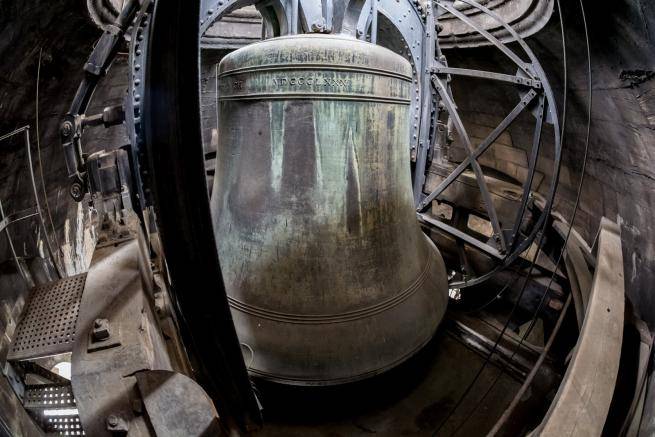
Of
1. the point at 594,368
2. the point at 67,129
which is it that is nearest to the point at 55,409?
the point at 67,129

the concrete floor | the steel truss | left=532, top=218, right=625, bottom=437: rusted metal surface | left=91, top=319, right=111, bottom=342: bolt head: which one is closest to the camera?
Result: left=91, top=319, right=111, bottom=342: bolt head

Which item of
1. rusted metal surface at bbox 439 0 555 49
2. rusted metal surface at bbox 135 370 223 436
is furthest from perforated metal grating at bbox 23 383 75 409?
rusted metal surface at bbox 439 0 555 49

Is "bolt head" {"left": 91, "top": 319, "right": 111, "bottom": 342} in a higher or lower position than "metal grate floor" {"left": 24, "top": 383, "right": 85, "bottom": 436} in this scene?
higher

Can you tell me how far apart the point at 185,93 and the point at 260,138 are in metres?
0.77

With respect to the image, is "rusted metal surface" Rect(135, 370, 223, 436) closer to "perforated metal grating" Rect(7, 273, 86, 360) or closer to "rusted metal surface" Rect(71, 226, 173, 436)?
"rusted metal surface" Rect(71, 226, 173, 436)

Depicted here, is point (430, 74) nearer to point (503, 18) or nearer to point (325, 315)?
point (503, 18)

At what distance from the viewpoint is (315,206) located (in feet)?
6.24

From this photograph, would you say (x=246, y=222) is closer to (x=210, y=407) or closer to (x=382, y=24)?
(x=210, y=407)

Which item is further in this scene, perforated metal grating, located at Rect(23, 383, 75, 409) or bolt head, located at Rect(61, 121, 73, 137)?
bolt head, located at Rect(61, 121, 73, 137)

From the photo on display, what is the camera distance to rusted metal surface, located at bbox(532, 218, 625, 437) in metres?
1.18

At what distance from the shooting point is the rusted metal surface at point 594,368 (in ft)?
3.87

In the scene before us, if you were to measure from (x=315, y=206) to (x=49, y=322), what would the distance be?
45.9 inches

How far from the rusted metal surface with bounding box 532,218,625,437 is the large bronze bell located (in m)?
0.89

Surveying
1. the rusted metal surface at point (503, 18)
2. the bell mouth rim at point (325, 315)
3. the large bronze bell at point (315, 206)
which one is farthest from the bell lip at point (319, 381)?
the rusted metal surface at point (503, 18)
